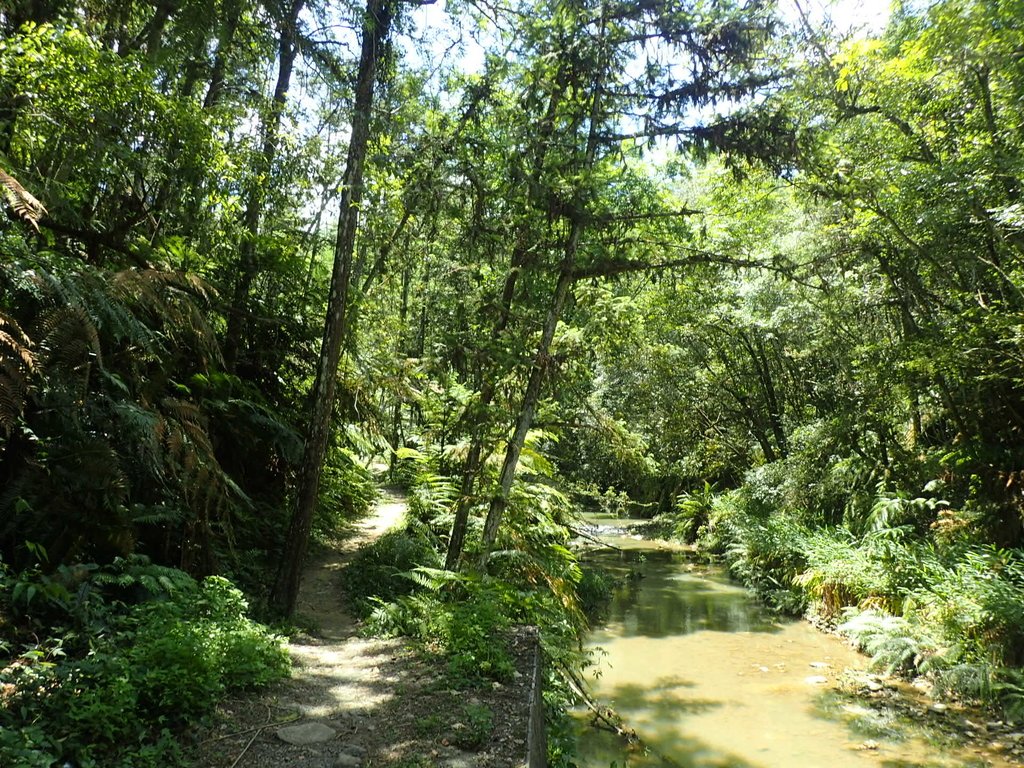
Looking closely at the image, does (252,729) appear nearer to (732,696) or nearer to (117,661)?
(117,661)

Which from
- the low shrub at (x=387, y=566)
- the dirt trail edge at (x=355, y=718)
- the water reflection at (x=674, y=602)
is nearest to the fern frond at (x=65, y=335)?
the dirt trail edge at (x=355, y=718)

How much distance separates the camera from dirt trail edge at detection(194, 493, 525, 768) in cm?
367

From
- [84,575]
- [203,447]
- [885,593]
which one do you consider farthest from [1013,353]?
[84,575]

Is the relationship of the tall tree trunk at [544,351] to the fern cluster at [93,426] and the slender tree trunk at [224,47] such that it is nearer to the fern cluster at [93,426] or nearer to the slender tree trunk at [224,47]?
the fern cluster at [93,426]

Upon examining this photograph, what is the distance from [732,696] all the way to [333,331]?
283 inches

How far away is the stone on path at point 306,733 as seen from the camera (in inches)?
152

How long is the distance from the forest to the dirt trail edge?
27 cm

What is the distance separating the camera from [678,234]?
24.9 ft

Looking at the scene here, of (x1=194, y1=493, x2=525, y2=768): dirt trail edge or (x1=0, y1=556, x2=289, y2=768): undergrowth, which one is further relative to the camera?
(x1=194, y1=493, x2=525, y2=768): dirt trail edge

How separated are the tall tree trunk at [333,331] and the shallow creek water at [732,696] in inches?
140

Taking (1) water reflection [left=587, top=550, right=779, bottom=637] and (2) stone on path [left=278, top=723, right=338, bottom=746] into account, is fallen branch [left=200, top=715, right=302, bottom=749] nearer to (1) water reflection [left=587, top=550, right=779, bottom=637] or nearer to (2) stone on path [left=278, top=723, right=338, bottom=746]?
(2) stone on path [left=278, top=723, right=338, bottom=746]

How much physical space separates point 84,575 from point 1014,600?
32.5 ft

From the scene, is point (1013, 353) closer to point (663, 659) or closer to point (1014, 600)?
point (1014, 600)

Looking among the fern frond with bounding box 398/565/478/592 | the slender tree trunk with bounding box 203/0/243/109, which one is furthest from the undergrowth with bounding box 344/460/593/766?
the slender tree trunk with bounding box 203/0/243/109
